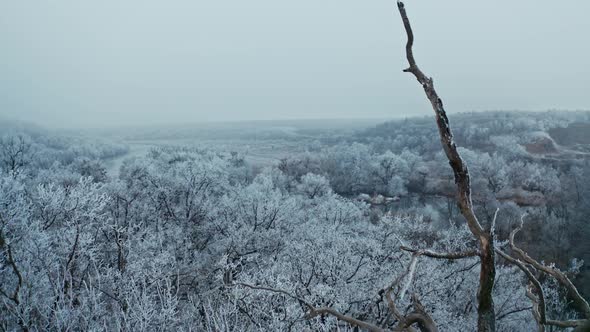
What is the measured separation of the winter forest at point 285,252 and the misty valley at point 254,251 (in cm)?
10

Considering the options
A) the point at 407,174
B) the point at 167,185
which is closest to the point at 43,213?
the point at 167,185

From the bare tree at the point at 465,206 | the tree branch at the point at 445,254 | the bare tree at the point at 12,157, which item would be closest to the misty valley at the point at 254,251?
the tree branch at the point at 445,254

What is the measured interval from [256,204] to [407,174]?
37.7 meters

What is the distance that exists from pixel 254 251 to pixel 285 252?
5.43ft

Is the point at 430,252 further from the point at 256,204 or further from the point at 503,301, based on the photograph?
the point at 256,204

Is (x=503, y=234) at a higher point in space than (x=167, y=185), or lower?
lower

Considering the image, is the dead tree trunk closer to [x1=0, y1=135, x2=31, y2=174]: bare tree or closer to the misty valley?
the misty valley

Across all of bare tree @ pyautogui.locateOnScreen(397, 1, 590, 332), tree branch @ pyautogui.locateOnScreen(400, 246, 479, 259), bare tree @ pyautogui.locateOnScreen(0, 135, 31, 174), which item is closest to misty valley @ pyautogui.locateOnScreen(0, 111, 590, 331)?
tree branch @ pyautogui.locateOnScreen(400, 246, 479, 259)

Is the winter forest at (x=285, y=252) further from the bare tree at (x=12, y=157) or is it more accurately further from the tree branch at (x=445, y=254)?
the bare tree at (x=12, y=157)

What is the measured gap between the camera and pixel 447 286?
52.1ft

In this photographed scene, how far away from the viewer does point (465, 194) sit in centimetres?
238

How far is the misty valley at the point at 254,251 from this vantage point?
842 centimetres

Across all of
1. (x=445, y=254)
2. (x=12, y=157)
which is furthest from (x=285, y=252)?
(x=12, y=157)

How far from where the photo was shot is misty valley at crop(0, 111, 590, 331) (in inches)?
332
